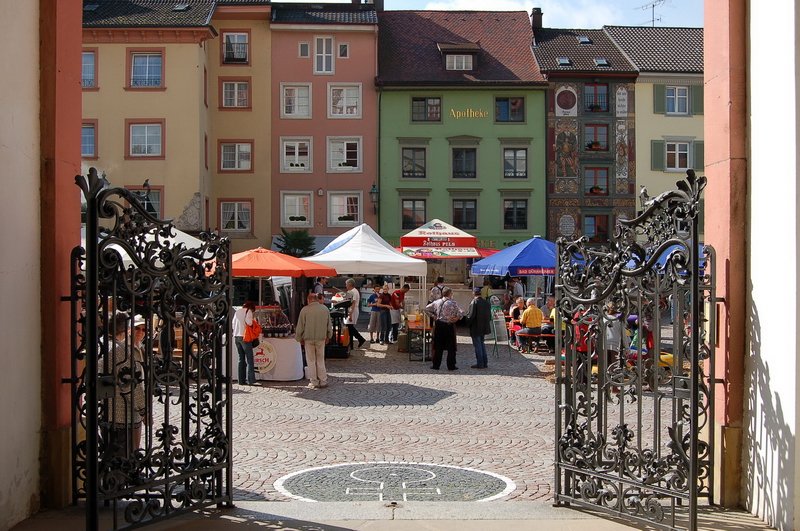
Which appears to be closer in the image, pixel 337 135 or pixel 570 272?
pixel 570 272

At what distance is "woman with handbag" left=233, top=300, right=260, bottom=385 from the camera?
1540 cm

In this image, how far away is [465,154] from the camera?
46.1m

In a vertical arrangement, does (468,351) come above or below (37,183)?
below

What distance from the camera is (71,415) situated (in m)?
7.06

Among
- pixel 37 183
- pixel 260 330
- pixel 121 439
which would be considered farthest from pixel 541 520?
pixel 260 330

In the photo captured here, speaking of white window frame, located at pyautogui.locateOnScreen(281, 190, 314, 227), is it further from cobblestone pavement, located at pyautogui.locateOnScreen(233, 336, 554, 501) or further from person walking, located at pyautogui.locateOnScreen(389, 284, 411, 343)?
cobblestone pavement, located at pyautogui.locateOnScreen(233, 336, 554, 501)

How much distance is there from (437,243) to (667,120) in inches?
1049

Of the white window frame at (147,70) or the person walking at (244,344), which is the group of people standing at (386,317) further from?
the white window frame at (147,70)

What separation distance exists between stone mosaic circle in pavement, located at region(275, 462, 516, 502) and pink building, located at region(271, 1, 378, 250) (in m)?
36.5

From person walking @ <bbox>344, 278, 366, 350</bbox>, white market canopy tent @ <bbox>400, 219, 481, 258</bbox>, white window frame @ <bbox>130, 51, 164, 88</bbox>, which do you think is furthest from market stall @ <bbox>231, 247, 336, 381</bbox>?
white window frame @ <bbox>130, 51, 164, 88</bbox>

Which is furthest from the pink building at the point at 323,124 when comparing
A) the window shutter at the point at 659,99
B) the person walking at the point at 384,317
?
the person walking at the point at 384,317

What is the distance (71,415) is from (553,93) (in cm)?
4129

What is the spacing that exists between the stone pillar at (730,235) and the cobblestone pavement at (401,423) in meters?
1.58

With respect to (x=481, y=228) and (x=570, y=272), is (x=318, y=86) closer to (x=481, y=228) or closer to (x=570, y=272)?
(x=481, y=228)
